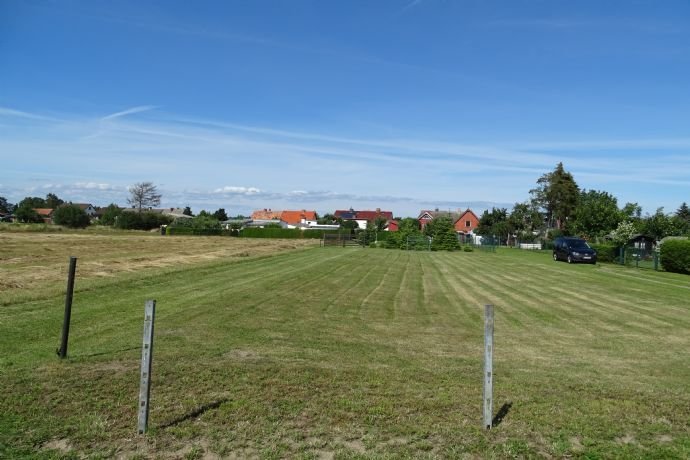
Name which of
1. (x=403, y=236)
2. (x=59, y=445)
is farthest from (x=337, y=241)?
(x=59, y=445)

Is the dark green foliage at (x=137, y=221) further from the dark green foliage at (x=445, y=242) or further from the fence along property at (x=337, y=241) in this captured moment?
the dark green foliage at (x=445, y=242)

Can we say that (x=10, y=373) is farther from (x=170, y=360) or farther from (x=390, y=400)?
(x=390, y=400)

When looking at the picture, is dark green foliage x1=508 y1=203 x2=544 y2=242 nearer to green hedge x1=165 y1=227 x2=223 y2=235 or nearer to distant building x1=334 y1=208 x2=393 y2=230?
green hedge x1=165 y1=227 x2=223 y2=235

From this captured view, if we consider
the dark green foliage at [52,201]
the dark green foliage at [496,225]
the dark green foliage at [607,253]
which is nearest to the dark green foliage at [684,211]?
the dark green foliage at [496,225]

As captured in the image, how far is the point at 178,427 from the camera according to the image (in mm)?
4930

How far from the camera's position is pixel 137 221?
9900cm

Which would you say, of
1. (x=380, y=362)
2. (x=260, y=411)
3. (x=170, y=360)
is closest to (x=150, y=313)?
(x=260, y=411)

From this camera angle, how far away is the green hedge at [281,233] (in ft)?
258

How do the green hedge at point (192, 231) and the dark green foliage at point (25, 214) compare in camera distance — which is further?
the dark green foliage at point (25, 214)

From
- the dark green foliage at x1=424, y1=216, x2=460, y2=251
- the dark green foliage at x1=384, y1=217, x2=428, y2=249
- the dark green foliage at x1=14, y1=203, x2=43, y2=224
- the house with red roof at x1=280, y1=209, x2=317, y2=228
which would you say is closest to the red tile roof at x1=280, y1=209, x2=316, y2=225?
the house with red roof at x1=280, y1=209, x2=317, y2=228

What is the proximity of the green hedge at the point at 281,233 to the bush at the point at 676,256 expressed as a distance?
5309cm

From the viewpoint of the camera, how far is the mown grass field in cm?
471

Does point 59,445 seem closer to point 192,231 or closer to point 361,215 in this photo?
point 192,231

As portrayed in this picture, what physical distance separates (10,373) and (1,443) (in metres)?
2.12
